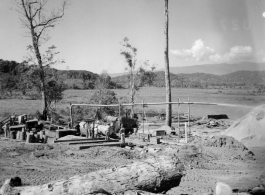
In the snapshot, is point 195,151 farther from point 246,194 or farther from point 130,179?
point 130,179

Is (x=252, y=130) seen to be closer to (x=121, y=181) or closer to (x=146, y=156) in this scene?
(x=146, y=156)

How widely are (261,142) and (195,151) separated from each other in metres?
3.53

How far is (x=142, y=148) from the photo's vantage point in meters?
10.8

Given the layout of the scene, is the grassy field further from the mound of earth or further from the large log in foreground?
the large log in foreground

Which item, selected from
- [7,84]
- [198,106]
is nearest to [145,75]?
[198,106]

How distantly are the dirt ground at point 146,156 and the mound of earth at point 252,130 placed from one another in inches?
40.6

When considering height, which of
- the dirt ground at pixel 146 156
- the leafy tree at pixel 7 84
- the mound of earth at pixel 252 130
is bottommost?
the dirt ground at pixel 146 156

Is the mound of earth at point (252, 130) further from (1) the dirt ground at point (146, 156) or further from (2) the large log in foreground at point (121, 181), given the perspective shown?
(2) the large log in foreground at point (121, 181)

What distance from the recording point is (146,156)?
31.6 ft

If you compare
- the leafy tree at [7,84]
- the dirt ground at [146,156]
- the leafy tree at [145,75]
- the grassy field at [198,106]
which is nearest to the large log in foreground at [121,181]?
the dirt ground at [146,156]

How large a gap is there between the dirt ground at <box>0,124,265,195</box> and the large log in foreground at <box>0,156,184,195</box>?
1172 millimetres

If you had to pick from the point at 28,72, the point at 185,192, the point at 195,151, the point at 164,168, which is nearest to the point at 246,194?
the point at 185,192

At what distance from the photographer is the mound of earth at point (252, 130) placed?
11488mm

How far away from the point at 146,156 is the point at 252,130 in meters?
5.41
